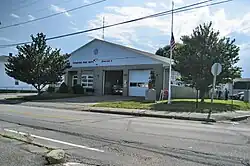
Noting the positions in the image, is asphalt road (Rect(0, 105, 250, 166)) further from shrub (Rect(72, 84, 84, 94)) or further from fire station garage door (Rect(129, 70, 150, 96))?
shrub (Rect(72, 84, 84, 94))

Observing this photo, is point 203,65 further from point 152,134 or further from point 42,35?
point 42,35

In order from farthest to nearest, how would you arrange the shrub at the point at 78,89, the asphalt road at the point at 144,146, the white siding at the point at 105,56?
the shrub at the point at 78,89, the white siding at the point at 105,56, the asphalt road at the point at 144,146

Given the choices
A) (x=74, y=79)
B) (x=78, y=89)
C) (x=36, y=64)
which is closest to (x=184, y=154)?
(x=36, y=64)

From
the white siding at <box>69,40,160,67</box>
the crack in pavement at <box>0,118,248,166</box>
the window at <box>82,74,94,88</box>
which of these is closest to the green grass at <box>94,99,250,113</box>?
the white siding at <box>69,40,160,67</box>

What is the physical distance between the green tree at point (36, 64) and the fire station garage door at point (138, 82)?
27.2 feet

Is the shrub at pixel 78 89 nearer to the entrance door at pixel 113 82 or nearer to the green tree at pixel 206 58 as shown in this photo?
the entrance door at pixel 113 82

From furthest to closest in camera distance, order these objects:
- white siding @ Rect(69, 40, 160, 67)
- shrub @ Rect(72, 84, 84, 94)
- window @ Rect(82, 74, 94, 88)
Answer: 1. window @ Rect(82, 74, 94, 88)
2. shrub @ Rect(72, 84, 84, 94)
3. white siding @ Rect(69, 40, 160, 67)

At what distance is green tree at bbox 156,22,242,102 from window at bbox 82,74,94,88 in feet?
53.9

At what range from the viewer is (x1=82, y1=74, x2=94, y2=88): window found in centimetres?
3891

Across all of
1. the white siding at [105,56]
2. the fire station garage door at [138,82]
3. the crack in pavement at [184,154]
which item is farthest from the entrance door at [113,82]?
the crack in pavement at [184,154]

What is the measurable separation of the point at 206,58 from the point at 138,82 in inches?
449

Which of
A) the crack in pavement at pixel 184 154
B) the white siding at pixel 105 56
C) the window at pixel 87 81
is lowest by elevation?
the crack in pavement at pixel 184 154

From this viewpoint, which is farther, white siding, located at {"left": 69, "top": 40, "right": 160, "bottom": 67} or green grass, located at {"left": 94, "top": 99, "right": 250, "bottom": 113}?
white siding, located at {"left": 69, "top": 40, "right": 160, "bottom": 67}

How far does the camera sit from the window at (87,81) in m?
38.9
